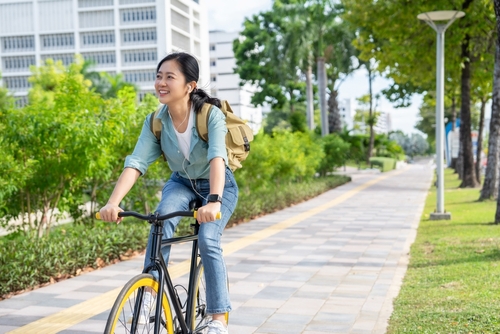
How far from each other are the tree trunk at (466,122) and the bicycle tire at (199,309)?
58.2 feet

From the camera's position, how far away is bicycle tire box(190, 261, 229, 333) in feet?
12.1

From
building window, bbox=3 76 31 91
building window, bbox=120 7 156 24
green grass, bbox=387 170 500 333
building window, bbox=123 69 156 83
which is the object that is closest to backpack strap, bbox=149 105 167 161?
green grass, bbox=387 170 500 333

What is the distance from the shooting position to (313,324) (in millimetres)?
5211

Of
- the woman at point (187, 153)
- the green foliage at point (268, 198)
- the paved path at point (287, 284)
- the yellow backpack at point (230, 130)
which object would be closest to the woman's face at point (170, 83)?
the woman at point (187, 153)

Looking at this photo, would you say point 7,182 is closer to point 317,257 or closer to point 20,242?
point 20,242

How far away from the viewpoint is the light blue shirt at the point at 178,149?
344 centimetres

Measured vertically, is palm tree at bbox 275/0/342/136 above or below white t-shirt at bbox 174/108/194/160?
above

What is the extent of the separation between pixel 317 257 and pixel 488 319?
3.99 m

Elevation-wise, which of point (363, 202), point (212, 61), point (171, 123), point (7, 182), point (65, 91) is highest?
point (212, 61)

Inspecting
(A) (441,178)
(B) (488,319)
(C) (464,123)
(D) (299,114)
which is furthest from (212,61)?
(B) (488,319)

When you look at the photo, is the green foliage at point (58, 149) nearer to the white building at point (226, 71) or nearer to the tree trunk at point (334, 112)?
the tree trunk at point (334, 112)

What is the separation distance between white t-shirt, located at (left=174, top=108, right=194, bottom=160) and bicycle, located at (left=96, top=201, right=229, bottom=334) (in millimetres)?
298

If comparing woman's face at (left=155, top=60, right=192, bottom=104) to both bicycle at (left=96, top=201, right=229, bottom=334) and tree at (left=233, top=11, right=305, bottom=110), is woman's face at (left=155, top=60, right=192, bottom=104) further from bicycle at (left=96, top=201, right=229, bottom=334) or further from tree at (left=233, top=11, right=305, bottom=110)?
tree at (left=233, top=11, right=305, bottom=110)

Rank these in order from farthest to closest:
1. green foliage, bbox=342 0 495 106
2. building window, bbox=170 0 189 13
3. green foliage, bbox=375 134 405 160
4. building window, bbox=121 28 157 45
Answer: building window, bbox=170 0 189 13 < building window, bbox=121 28 157 45 < green foliage, bbox=375 134 405 160 < green foliage, bbox=342 0 495 106
